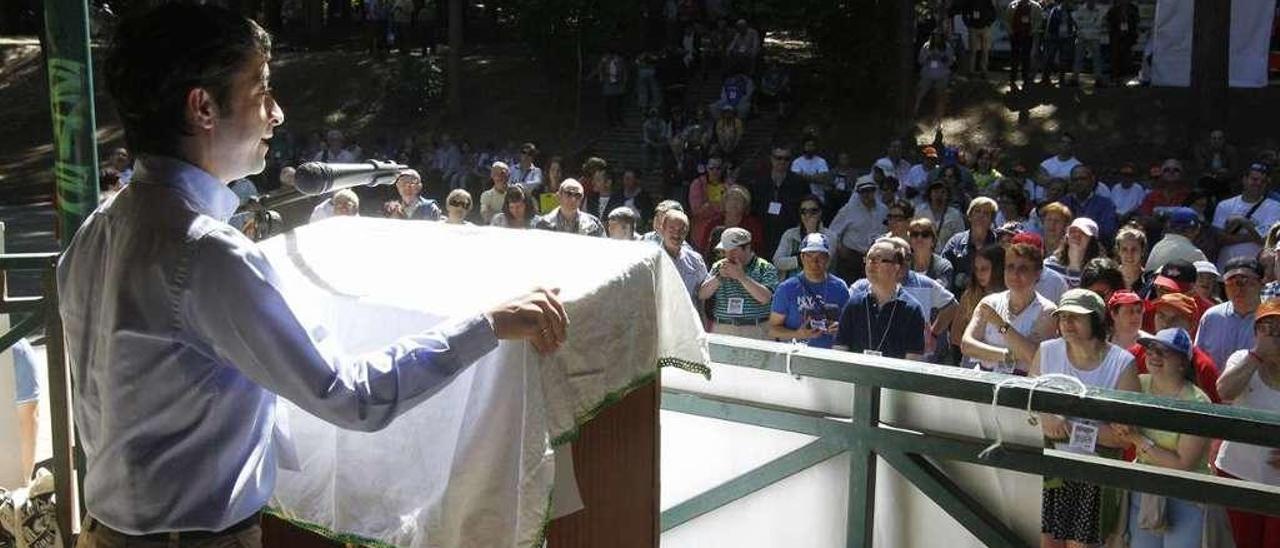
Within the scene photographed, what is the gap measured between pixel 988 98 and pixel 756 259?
49.0ft

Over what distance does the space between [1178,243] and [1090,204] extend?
3.79 metres

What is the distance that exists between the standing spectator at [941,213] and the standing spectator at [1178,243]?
2518 mm

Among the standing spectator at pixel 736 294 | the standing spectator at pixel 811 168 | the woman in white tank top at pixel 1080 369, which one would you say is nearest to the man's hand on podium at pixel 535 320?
the woman in white tank top at pixel 1080 369

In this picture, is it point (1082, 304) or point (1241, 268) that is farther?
point (1241, 268)

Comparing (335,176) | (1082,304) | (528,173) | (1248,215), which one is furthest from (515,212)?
(335,176)

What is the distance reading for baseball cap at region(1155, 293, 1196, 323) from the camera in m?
6.91

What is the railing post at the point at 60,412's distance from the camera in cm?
370

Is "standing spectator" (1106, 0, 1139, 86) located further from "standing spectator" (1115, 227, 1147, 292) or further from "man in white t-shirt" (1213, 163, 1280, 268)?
"standing spectator" (1115, 227, 1147, 292)

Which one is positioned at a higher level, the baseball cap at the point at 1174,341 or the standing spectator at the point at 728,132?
the baseball cap at the point at 1174,341

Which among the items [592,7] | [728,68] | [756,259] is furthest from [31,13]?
[756,259]

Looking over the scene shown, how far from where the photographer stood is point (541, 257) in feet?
8.59

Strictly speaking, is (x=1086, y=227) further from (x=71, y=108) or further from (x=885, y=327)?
(x=71, y=108)

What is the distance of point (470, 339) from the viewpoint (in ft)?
6.63

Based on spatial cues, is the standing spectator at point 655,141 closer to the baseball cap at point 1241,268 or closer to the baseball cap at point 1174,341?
the baseball cap at point 1241,268
